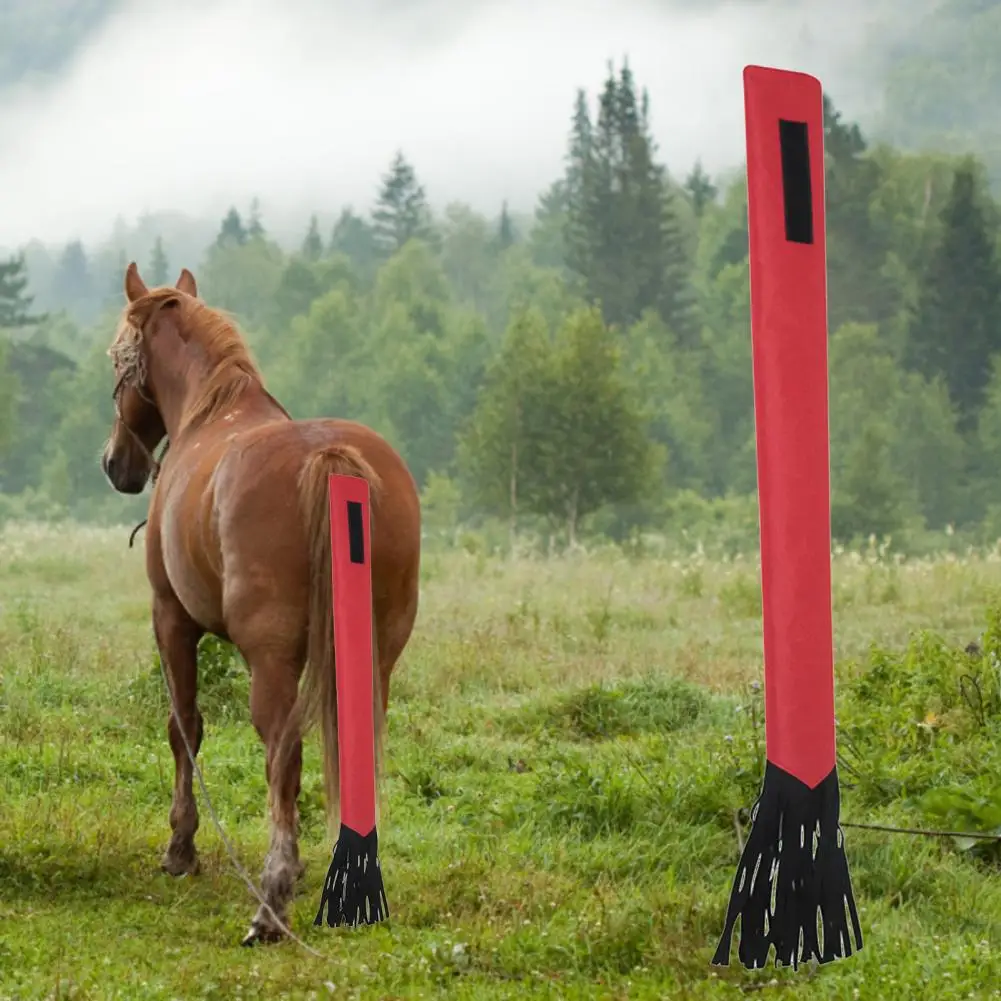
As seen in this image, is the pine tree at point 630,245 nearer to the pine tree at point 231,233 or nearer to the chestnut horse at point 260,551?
the pine tree at point 231,233

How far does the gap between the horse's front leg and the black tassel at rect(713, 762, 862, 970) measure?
3648 millimetres

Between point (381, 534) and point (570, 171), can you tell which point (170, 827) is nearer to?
point (381, 534)

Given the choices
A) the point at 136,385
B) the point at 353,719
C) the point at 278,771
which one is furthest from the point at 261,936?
the point at 136,385

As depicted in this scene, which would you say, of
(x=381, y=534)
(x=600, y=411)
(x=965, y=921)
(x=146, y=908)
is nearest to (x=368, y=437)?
(x=381, y=534)

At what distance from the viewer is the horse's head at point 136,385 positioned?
6418 millimetres

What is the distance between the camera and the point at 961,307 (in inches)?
2263

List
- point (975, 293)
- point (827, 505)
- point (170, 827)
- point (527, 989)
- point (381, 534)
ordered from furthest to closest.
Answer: point (975, 293) < point (170, 827) < point (381, 534) < point (527, 989) < point (827, 505)

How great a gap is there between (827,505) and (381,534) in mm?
2663

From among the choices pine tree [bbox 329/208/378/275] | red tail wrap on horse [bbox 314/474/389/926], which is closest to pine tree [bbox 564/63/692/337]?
pine tree [bbox 329/208/378/275]

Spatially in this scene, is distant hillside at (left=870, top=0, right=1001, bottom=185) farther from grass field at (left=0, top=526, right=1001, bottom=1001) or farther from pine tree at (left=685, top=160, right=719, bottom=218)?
grass field at (left=0, top=526, right=1001, bottom=1001)

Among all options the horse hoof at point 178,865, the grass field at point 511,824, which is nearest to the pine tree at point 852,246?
the grass field at point 511,824

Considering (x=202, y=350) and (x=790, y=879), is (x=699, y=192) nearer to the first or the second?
(x=202, y=350)

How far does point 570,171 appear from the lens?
105000 mm

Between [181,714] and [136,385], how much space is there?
61.6 inches
